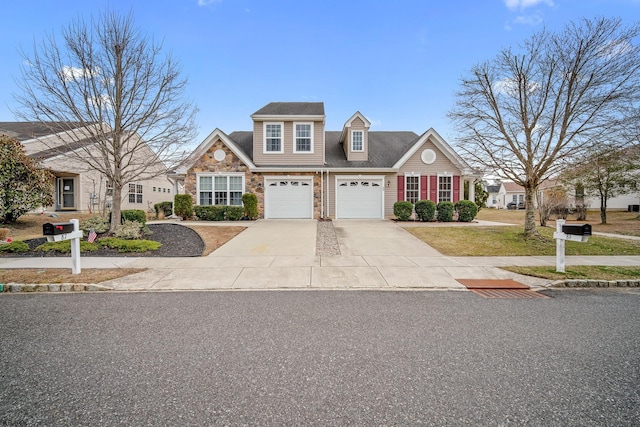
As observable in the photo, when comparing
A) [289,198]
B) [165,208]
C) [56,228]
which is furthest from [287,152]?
[56,228]

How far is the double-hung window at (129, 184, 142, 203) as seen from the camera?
23319 mm

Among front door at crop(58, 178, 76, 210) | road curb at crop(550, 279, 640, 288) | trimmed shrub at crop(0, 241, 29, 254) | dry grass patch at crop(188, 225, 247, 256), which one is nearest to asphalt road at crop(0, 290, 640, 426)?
road curb at crop(550, 279, 640, 288)

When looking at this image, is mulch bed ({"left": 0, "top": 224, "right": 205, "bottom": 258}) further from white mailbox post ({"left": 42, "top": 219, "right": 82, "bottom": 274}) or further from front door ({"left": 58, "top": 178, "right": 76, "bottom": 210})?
front door ({"left": 58, "top": 178, "right": 76, "bottom": 210})

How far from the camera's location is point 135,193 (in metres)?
23.9

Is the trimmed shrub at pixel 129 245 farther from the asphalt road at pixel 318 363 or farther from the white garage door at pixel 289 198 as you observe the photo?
the white garage door at pixel 289 198

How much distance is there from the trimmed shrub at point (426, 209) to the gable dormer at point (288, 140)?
6461mm

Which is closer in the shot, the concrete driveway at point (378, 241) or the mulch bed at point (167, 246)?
the mulch bed at point (167, 246)

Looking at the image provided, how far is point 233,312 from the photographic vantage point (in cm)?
462

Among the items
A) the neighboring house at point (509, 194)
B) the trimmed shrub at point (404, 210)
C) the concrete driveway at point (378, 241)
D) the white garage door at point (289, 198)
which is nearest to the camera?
the concrete driveway at point (378, 241)

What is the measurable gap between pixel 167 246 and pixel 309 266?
18.3 feet

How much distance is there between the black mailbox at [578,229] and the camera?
21.6ft

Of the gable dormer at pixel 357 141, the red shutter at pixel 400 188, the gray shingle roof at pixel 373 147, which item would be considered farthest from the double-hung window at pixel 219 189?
the red shutter at pixel 400 188

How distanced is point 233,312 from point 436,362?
3.10 metres

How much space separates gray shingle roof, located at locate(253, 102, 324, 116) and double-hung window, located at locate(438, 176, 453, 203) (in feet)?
28.5
